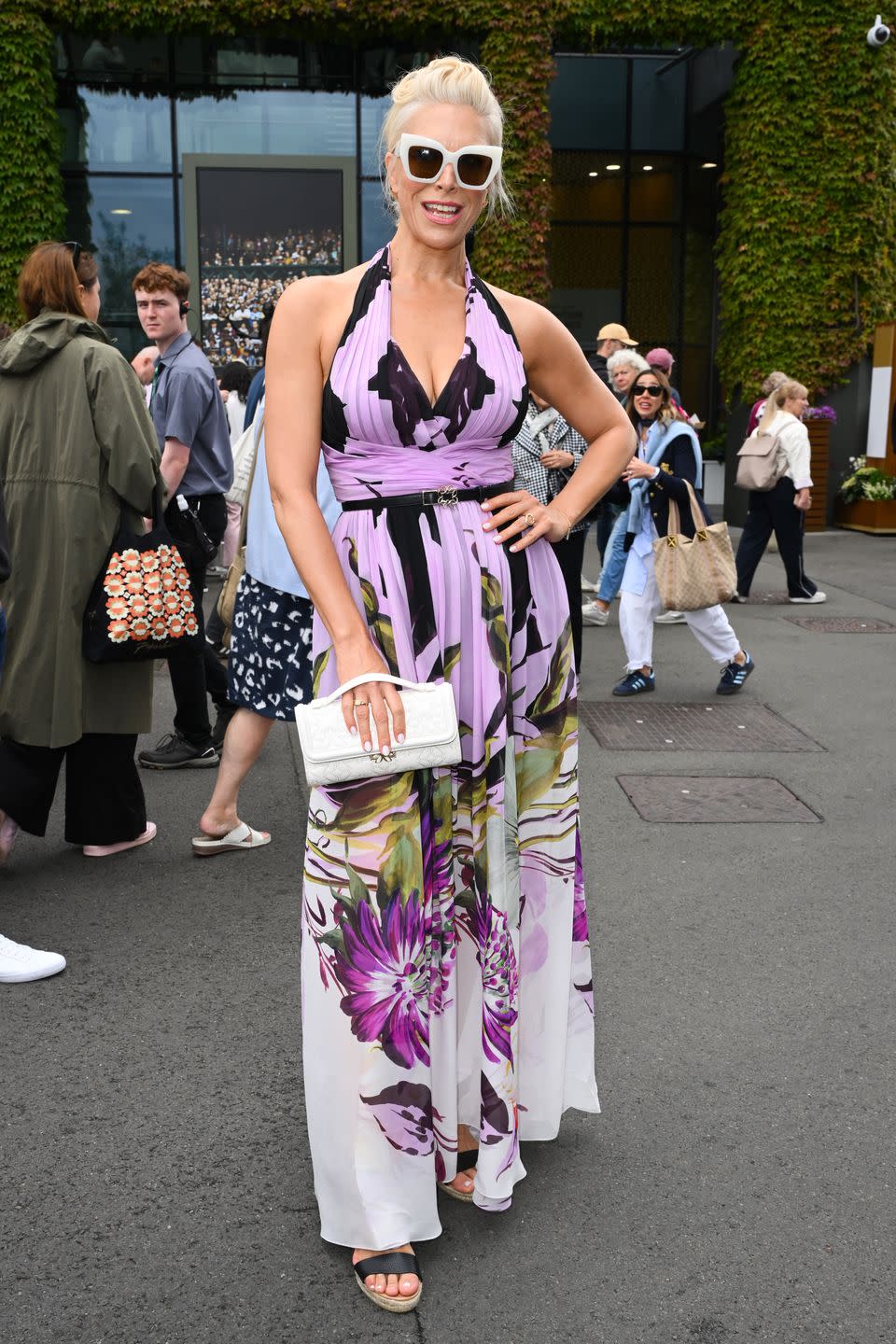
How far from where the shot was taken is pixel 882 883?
4.63 metres

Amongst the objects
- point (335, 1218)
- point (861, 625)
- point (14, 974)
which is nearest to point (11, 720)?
point (14, 974)

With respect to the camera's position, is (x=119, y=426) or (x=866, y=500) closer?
(x=119, y=426)

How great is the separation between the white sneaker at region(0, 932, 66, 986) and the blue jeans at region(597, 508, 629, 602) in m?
6.45

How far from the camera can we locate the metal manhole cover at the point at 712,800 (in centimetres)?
542

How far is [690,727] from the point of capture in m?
7.05

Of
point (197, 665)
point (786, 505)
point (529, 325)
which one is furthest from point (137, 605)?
point (786, 505)

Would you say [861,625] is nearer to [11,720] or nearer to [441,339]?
[11,720]

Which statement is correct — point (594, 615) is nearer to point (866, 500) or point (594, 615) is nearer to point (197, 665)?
point (197, 665)

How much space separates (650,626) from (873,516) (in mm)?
10104

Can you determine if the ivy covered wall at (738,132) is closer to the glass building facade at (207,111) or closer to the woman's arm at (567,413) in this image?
the glass building facade at (207,111)

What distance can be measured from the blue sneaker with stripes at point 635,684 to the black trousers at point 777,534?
3634 millimetres

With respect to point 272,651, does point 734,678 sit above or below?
below

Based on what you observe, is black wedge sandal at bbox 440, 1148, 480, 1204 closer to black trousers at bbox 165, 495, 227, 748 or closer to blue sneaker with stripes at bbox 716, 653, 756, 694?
black trousers at bbox 165, 495, 227, 748

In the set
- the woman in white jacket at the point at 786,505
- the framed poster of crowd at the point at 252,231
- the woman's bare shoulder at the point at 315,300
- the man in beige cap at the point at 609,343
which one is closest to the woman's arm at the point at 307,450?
the woman's bare shoulder at the point at 315,300
